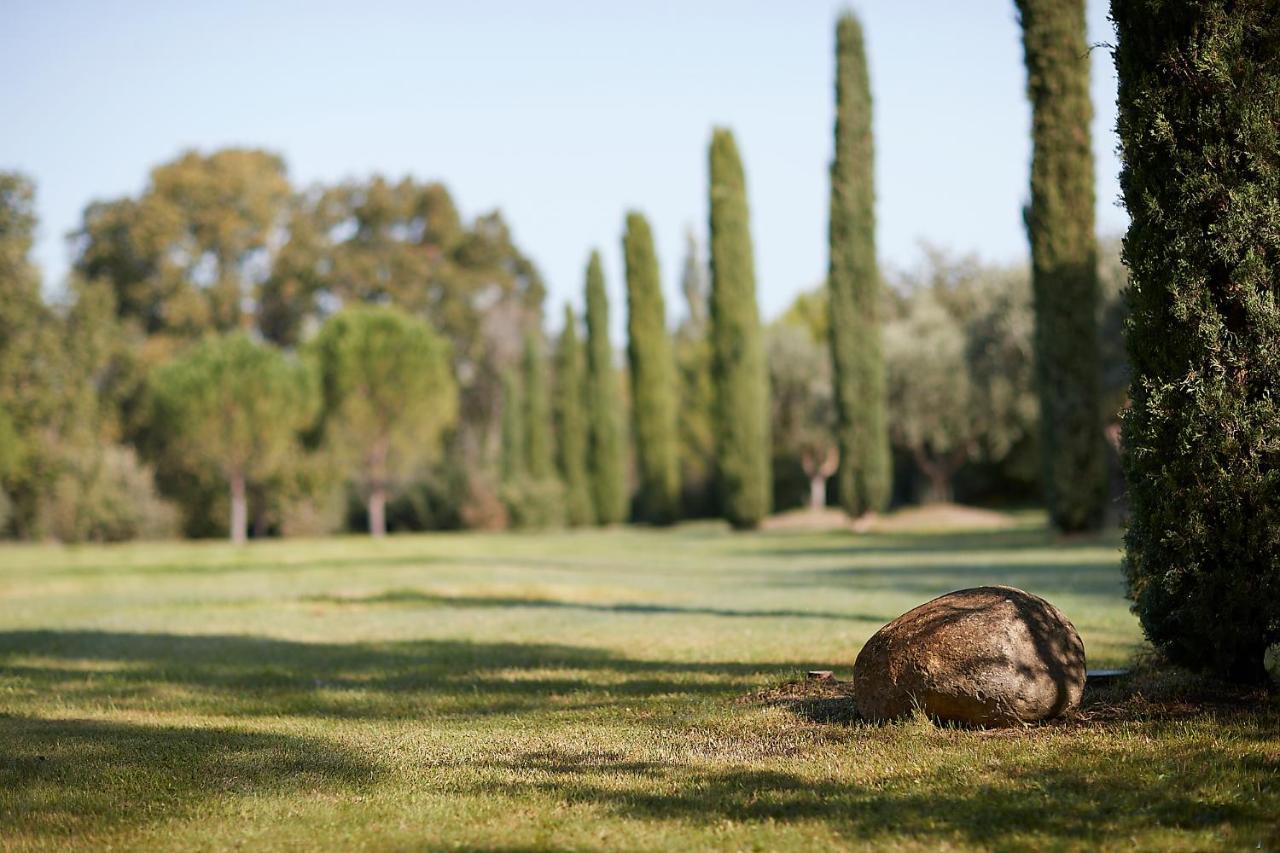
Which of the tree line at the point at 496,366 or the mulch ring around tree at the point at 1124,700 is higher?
the tree line at the point at 496,366

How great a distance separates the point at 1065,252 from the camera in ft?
70.8

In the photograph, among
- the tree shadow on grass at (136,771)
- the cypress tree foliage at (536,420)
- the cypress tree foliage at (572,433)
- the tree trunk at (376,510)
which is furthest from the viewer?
the cypress tree foliage at (536,420)

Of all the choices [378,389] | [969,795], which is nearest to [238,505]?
[378,389]

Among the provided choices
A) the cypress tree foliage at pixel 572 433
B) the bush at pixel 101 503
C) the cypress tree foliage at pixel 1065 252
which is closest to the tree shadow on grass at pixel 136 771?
the cypress tree foliage at pixel 1065 252

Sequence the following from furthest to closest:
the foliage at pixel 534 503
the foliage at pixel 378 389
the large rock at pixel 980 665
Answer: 1. the foliage at pixel 534 503
2. the foliage at pixel 378 389
3. the large rock at pixel 980 665

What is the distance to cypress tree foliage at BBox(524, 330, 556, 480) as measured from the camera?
148ft

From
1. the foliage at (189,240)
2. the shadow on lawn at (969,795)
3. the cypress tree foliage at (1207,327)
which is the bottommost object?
the shadow on lawn at (969,795)

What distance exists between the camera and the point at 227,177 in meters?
47.2

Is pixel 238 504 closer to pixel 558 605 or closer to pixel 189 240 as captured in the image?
pixel 189 240

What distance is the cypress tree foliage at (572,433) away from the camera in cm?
4406

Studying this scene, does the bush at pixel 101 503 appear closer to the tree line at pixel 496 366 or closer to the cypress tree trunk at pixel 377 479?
the tree line at pixel 496 366

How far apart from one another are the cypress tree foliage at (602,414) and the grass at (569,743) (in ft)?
95.4

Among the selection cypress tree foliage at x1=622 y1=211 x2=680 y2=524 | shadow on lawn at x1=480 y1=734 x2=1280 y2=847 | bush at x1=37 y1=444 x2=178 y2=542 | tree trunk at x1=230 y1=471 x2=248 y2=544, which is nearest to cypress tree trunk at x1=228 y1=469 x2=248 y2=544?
tree trunk at x1=230 y1=471 x2=248 y2=544

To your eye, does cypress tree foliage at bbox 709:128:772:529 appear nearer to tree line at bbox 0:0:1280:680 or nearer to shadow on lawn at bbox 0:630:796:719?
tree line at bbox 0:0:1280:680
